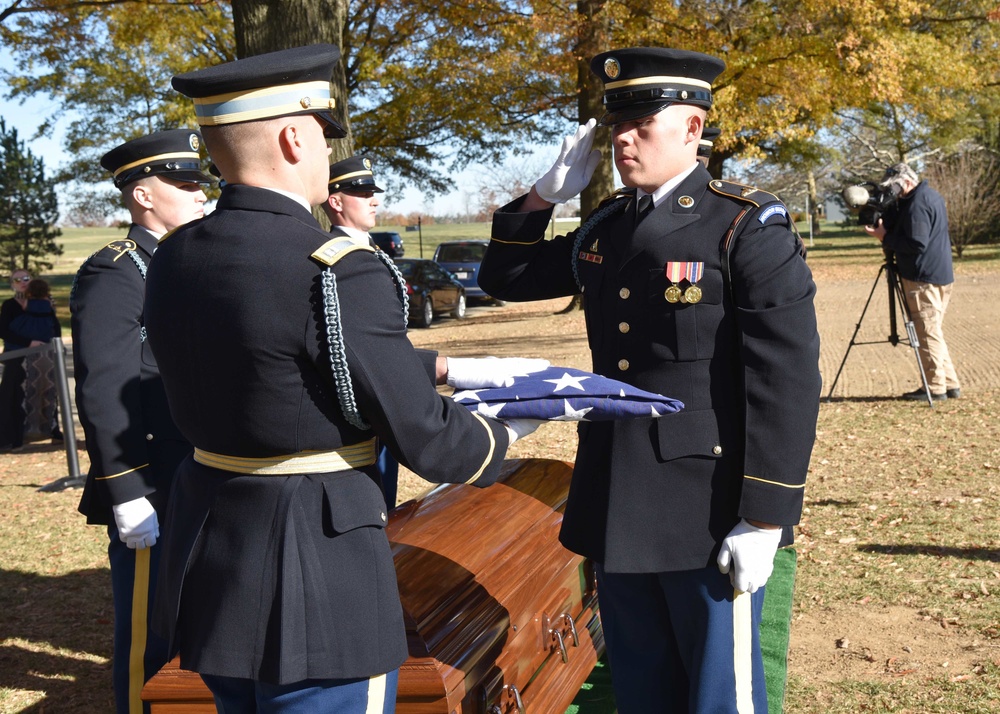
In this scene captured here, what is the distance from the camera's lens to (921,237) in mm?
8078

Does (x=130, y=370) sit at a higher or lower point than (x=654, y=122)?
lower

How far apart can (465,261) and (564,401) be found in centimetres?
2244

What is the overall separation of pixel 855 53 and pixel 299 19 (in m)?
10.3

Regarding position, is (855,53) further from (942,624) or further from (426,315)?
(942,624)

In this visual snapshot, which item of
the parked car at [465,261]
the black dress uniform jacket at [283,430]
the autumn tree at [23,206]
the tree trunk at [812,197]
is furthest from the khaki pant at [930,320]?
the tree trunk at [812,197]

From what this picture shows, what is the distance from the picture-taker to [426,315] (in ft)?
63.9

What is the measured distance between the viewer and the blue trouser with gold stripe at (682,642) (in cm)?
247

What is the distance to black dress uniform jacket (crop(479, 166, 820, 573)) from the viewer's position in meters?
2.40

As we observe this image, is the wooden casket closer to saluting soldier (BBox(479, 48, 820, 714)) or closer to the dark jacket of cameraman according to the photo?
saluting soldier (BBox(479, 48, 820, 714))

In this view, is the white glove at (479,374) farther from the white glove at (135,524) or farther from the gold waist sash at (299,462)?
the white glove at (135,524)

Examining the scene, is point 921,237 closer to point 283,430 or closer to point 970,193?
point 283,430

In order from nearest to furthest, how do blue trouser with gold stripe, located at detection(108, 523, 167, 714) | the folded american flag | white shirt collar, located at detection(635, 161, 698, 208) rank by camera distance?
the folded american flag, white shirt collar, located at detection(635, 161, 698, 208), blue trouser with gold stripe, located at detection(108, 523, 167, 714)

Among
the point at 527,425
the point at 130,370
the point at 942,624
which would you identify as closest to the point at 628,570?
the point at 527,425

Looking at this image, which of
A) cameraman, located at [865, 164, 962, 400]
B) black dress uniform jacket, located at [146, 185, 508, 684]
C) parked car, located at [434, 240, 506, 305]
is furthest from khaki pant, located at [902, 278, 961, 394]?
parked car, located at [434, 240, 506, 305]
